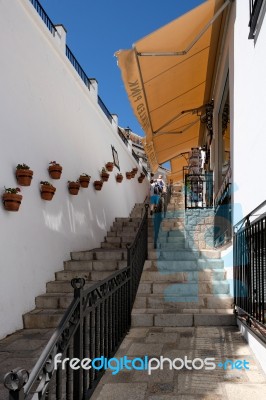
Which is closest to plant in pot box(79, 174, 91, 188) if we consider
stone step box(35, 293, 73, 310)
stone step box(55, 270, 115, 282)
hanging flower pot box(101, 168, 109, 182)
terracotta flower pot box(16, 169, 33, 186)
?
hanging flower pot box(101, 168, 109, 182)

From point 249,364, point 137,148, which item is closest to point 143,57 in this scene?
point 249,364

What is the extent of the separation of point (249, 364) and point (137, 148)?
37909 mm

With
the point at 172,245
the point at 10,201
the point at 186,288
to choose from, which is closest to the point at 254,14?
the point at 10,201

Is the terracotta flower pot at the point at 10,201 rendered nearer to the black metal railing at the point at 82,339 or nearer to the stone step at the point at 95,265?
the black metal railing at the point at 82,339

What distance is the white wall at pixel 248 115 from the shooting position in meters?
4.06

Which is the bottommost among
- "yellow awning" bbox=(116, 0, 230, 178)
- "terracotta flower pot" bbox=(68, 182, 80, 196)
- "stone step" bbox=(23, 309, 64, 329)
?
"stone step" bbox=(23, 309, 64, 329)

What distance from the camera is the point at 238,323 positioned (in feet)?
16.6

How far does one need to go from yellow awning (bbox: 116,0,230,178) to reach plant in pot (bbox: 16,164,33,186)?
219cm

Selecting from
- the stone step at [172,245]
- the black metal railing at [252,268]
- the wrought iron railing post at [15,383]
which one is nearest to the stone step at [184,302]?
the black metal railing at [252,268]

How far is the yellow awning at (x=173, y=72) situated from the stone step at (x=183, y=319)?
374 centimetres

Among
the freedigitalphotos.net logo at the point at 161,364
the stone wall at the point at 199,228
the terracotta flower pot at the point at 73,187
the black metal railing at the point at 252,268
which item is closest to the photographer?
the black metal railing at the point at 252,268

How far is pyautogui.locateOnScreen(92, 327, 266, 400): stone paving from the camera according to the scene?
10.2ft

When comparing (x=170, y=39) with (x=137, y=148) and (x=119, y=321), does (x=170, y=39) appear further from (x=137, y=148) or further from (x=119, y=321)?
(x=137, y=148)

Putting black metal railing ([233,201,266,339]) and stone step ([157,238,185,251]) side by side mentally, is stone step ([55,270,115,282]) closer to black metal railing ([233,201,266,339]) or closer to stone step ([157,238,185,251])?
stone step ([157,238,185,251])
